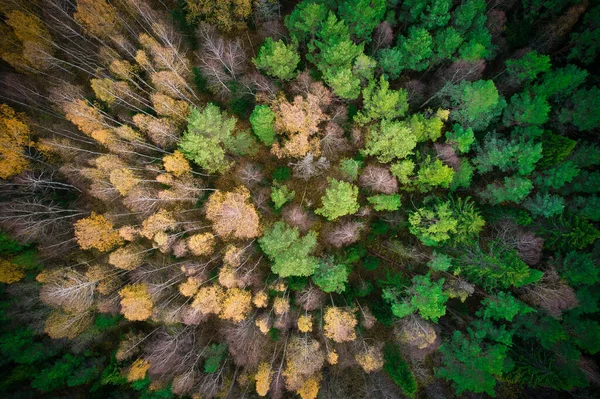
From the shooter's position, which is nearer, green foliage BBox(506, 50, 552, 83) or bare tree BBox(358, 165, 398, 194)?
green foliage BBox(506, 50, 552, 83)

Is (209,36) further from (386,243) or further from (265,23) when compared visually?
(386,243)

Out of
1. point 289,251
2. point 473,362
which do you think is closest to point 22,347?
point 289,251

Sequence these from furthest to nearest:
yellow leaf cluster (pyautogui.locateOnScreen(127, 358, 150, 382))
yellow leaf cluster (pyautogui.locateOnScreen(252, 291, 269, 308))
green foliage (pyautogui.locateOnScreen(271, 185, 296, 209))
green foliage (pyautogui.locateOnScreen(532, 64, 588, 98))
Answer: green foliage (pyautogui.locateOnScreen(271, 185, 296, 209)) → yellow leaf cluster (pyautogui.locateOnScreen(127, 358, 150, 382)) → yellow leaf cluster (pyautogui.locateOnScreen(252, 291, 269, 308)) → green foliage (pyautogui.locateOnScreen(532, 64, 588, 98))

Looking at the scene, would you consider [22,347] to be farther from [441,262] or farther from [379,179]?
[441,262]

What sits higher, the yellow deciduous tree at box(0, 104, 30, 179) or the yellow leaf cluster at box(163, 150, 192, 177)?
the yellow deciduous tree at box(0, 104, 30, 179)

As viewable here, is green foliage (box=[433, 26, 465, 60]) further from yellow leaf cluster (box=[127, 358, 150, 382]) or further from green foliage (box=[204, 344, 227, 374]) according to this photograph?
yellow leaf cluster (box=[127, 358, 150, 382])

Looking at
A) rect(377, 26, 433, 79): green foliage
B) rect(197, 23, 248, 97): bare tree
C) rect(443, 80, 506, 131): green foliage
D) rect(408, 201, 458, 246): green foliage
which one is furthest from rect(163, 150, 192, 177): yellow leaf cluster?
rect(443, 80, 506, 131): green foliage
